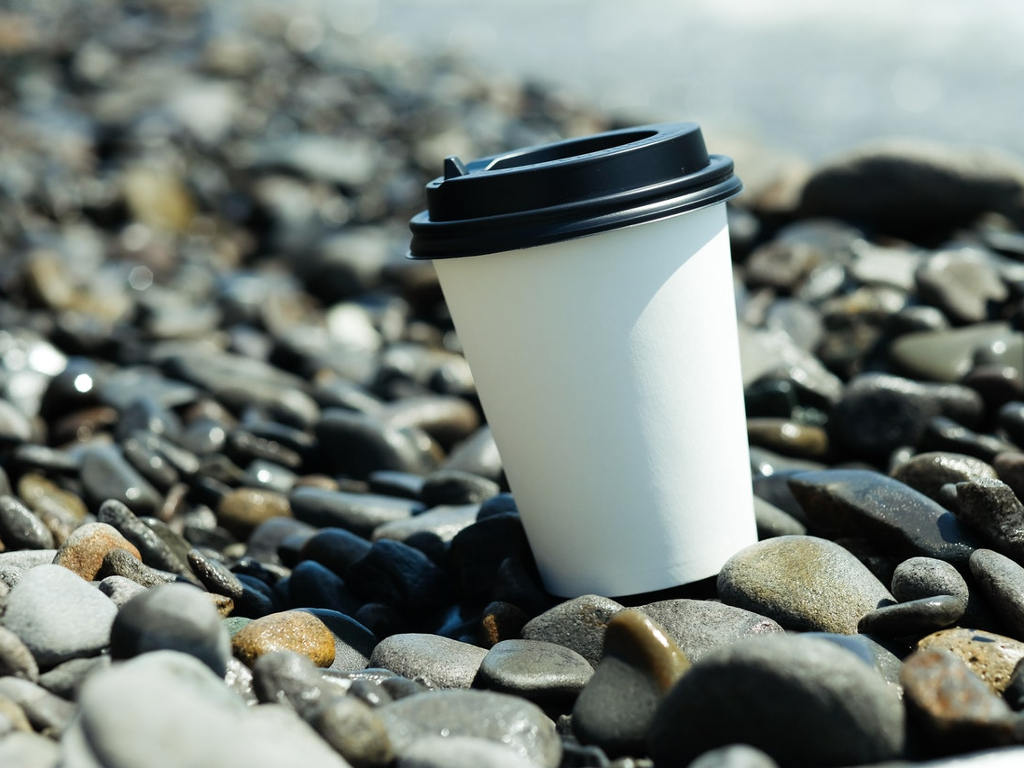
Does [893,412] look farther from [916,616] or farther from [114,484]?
[114,484]

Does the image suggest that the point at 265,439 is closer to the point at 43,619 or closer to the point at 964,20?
the point at 43,619

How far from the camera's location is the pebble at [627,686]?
81.4 inches

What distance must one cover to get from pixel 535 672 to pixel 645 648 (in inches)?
11.4

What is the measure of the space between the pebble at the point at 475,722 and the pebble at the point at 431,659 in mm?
319

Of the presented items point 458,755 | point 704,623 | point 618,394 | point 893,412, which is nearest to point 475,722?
point 458,755

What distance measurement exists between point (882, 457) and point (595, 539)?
5.13ft

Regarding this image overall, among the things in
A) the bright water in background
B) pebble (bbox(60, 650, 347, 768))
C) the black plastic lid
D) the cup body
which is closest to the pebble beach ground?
pebble (bbox(60, 650, 347, 768))

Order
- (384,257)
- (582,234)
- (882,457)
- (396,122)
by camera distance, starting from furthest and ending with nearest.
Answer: (396,122) → (384,257) → (882,457) → (582,234)

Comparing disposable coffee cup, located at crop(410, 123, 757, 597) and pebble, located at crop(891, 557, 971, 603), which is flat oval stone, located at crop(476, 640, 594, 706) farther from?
pebble, located at crop(891, 557, 971, 603)

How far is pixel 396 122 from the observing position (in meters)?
10.1

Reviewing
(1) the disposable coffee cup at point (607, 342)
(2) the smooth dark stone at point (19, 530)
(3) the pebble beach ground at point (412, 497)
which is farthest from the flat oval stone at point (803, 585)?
(2) the smooth dark stone at point (19, 530)

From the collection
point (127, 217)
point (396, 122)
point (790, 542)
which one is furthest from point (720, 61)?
point (790, 542)

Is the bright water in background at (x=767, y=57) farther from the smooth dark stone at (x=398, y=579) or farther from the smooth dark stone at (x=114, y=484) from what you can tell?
the smooth dark stone at (x=398, y=579)

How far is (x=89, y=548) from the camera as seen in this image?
2602 millimetres
